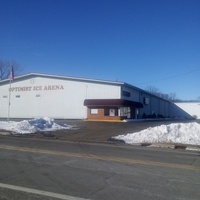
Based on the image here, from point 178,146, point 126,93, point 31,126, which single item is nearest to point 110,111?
point 126,93

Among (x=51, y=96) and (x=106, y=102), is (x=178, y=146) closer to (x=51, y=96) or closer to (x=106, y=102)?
(x=106, y=102)

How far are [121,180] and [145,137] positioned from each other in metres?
10.8

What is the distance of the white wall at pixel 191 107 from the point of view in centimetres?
8444

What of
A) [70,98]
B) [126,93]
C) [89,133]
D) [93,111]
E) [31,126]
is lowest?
[89,133]

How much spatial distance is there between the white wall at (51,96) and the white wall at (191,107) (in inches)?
1902

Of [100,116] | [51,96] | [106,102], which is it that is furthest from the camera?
[51,96]

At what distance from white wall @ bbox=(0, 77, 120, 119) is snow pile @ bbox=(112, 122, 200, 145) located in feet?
83.1

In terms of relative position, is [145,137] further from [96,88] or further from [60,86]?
[60,86]

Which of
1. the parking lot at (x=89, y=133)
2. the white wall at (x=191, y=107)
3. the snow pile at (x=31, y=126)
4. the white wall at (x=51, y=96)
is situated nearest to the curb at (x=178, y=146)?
the parking lot at (x=89, y=133)

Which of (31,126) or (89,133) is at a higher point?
(31,126)

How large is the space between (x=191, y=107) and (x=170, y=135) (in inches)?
2848

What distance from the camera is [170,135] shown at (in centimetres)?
1711

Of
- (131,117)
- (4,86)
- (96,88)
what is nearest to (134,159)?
(96,88)

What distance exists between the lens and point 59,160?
9422 millimetres
